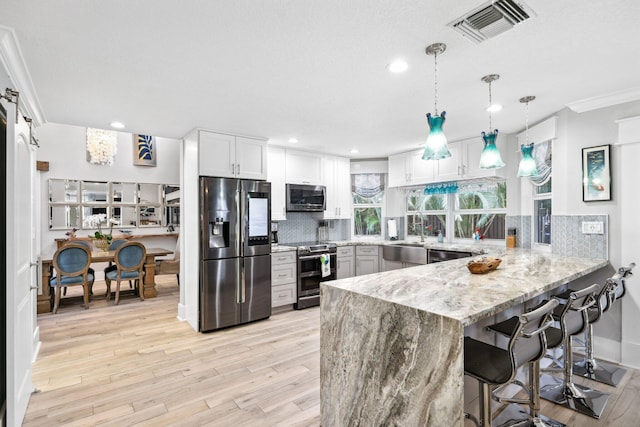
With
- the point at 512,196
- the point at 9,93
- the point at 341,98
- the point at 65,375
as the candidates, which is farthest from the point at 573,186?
the point at 65,375

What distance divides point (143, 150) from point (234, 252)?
16.9ft

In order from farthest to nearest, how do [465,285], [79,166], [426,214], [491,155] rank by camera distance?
1. [79,166]
2. [426,214]
3. [491,155]
4. [465,285]

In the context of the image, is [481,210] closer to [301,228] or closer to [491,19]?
[301,228]

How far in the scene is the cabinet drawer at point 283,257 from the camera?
14.4 feet

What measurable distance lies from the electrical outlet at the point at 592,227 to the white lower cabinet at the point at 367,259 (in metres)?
2.70

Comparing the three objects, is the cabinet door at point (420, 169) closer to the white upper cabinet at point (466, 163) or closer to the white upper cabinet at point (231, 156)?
the white upper cabinet at point (466, 163)

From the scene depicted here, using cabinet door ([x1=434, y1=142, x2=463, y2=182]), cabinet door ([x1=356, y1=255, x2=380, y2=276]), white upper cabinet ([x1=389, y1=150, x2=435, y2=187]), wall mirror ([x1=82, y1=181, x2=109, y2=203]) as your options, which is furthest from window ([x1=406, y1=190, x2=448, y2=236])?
wall mirror ([x1=82, y1=181, x2=109, y2=203])

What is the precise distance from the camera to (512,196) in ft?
13.6

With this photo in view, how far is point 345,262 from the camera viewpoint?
201 inches

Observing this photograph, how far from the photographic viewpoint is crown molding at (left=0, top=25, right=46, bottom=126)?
1818mm

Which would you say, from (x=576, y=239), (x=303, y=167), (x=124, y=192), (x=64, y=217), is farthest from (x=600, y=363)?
(x=64, y=217)

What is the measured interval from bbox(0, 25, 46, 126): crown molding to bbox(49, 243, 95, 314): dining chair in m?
2.47

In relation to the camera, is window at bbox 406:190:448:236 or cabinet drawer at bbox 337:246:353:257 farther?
window at bbox 406:190:448:236

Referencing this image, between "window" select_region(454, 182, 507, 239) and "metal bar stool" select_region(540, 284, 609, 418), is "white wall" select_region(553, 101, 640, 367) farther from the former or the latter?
"window" select_region(454, 182, 507, 239)
